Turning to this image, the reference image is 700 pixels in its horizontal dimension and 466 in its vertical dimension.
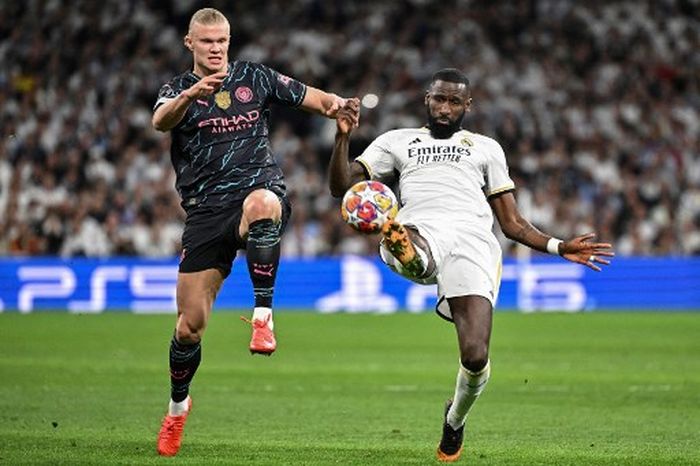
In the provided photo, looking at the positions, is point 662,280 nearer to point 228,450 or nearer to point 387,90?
point 387,90

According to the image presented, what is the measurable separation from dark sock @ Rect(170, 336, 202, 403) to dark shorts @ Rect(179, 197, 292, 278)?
1.69 ft

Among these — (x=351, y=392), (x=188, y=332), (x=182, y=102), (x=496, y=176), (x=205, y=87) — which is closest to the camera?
(x=205, y=87)

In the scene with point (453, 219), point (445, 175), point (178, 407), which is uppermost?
point (445, 175)

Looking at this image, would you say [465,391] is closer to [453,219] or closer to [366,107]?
[453,219]

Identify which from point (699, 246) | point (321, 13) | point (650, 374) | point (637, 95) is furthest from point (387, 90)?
point (650, 374)

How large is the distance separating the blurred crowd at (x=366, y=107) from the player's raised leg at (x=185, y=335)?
627 inches

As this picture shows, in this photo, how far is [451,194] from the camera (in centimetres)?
902

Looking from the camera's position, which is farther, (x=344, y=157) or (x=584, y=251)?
(x=344, y=157)

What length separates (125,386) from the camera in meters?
14.0

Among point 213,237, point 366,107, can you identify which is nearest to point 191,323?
point 213,237

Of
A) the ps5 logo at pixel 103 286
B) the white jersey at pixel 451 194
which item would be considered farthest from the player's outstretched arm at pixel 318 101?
the ps5 logo at pixel 103 286

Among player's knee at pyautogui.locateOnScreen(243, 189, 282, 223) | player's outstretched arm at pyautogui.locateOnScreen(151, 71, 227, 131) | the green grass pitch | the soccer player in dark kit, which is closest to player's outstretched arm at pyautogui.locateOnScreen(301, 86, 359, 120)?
the soccer player in dark kit

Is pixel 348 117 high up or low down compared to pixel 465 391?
up

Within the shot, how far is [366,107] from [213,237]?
18.0m
